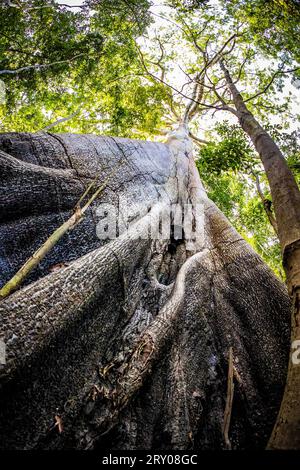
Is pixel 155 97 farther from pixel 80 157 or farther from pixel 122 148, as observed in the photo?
pixel 80 157

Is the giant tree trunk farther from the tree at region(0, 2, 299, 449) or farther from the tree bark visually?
the tree bark

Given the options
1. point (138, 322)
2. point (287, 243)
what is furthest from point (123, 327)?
point (287, 243)

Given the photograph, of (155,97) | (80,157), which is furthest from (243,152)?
(155,97)

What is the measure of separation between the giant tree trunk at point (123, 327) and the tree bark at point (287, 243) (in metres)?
0.59

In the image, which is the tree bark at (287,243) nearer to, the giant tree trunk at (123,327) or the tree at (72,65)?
the giant tree trunk at (123,327)

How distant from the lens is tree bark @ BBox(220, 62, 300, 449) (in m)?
1.14

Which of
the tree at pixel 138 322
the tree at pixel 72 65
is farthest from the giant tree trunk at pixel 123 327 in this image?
the tree at pixel 72 65

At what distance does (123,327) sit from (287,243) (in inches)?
50.5

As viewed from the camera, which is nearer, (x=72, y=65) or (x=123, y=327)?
(x=123, y=327)

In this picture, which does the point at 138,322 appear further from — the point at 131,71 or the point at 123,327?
the point at 131,71

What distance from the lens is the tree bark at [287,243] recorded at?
A: 1140mm

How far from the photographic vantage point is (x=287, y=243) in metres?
1.87

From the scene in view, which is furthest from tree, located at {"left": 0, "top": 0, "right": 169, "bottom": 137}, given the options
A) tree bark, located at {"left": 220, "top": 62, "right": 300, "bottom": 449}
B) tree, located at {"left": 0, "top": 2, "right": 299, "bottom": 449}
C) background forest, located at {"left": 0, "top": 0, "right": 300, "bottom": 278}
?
tree bark, located at {"left": 220, "top": 62, "right": 300, "bottom": 449}
